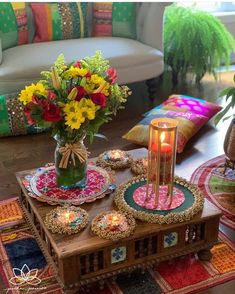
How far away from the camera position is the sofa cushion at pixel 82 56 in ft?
9.04

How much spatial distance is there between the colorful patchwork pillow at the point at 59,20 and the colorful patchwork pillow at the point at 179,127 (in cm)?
84

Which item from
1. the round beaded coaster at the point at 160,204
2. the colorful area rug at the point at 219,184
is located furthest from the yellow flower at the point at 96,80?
the colorful area rug at the point at 219,184

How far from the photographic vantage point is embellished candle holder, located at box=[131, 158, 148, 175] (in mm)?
1930

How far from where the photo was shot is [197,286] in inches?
67.4

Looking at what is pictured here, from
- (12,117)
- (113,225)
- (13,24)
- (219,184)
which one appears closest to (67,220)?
(113,225)

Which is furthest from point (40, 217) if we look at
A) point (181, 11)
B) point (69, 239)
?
point (181, 11)

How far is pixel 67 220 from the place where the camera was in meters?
1.61

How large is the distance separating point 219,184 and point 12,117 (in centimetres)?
118

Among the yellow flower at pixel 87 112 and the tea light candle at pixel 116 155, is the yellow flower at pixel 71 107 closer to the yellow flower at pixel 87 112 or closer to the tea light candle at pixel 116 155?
→ the yellow flower at pixel 87 112

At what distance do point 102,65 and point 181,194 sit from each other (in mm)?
533

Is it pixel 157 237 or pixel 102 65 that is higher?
pixel 102 65

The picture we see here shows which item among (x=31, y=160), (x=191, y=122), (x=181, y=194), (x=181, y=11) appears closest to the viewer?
(x=181, y=194)

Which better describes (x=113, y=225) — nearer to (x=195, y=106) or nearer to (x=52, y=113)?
(x=52, y=113)

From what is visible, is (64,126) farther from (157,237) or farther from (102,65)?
(157,237)
